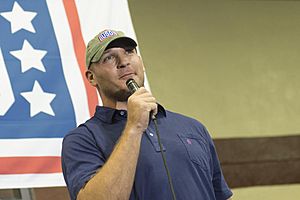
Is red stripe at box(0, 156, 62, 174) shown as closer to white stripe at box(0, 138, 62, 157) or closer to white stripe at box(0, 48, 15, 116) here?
white stripe at box(0, 138, 62, 157)

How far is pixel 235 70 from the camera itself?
11.1 ft

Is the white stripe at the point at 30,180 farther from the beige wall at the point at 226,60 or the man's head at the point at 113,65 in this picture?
the beige wall at the point at 226,60

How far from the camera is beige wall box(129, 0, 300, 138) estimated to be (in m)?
3.23

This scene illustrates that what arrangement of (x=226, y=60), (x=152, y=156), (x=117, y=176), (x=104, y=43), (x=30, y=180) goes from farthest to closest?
(x=226, y=60) < (x=30, y=180) < (x=104, y=43) < (x=152, y=156) < (x=117, y=176)

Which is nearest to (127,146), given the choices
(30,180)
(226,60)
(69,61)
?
(30,180)

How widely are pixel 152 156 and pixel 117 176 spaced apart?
0.44ft

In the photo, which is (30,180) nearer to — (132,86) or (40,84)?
(40,84)

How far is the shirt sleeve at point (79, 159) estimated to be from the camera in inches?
58.0

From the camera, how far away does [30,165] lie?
196cm

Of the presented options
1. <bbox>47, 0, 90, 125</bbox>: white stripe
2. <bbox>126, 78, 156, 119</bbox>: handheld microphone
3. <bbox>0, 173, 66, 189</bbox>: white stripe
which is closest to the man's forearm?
<bbox>126, 78, 156, 119</bbox>: handheld microphone

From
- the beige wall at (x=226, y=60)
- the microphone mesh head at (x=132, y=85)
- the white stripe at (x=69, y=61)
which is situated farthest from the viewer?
the beige wall at (x=226, y=60)

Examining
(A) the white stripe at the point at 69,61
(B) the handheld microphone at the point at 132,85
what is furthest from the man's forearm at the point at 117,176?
(A) the white stripe at the point at 69,61

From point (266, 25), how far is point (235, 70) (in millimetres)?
333

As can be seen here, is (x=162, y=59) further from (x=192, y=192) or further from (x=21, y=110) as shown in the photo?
(x=192, y=192)
